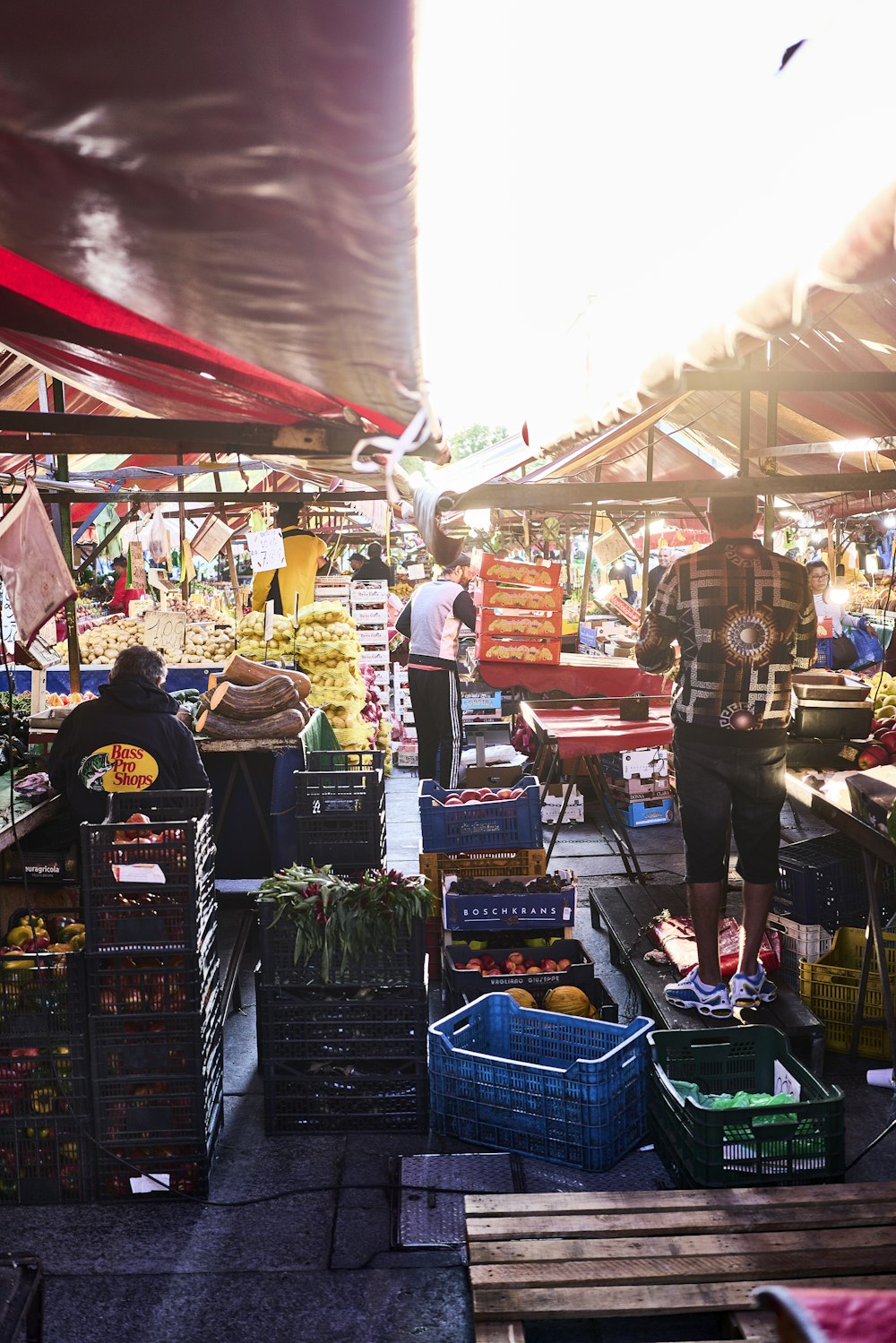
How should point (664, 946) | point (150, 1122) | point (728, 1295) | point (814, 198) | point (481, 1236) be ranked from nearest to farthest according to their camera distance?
point (814, 198)
point (728, 1295)
point (481, 1236)
point (150, 1122)
point (664, 946)

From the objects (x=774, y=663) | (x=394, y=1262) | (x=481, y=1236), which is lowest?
(x=394, y=1262)

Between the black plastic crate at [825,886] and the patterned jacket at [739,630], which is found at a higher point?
the patterned jacket at [739,630]

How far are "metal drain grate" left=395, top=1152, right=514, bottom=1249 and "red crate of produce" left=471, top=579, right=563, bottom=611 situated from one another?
5967mm

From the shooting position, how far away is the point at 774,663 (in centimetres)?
475

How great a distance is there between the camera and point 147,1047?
4.04 m

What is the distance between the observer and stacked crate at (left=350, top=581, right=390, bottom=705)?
12133mm

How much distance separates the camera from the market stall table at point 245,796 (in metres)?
7.21

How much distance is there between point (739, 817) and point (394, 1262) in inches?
95.4

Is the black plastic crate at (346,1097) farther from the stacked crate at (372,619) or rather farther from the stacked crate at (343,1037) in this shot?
the stacked crate at (372,619)

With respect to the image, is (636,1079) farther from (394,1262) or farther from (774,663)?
(774,663)

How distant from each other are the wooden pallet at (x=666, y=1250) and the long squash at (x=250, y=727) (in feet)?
13.2

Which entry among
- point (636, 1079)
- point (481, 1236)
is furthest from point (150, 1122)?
point (636, 1079)

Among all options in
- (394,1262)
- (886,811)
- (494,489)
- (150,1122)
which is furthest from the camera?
(494,489)

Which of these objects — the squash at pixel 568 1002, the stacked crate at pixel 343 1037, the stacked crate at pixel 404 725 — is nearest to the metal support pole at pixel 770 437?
the squash at pixel 568 1002
